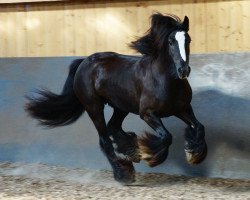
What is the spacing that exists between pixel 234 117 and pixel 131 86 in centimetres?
137

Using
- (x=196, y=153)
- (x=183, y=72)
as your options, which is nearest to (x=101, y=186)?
(x=196, y=153)

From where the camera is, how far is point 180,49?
18.6ft

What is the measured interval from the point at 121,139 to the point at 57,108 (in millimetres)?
922

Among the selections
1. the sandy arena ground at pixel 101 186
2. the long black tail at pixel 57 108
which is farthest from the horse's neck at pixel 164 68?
the long black tail at pixel 57 108

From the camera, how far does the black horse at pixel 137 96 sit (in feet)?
19.3

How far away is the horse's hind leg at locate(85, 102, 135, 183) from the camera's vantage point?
6.68 metres

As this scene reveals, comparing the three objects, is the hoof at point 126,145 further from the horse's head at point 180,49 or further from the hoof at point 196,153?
the horse's head at point 180,49

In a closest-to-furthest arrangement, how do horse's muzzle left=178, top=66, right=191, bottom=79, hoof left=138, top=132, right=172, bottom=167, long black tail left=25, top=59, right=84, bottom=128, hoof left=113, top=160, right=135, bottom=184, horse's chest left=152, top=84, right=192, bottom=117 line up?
horse's muzzle left=178, top=66, right=191, bottom=79 → hoof left=138, top=132, right=172, bottom=167 → horse's chest left=152, top=84, right=192, bottom=117 → hoof left=113, top=160, right=135, bottom=184 → long black tail left=25, top=59, right=84, bottom=128

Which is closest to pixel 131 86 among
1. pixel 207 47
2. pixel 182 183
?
pixel 182 183

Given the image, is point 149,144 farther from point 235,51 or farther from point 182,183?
point 235,51

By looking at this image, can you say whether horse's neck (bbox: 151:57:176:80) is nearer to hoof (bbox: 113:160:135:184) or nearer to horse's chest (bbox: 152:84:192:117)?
horse's chest (bbox: 152:84:192:117)

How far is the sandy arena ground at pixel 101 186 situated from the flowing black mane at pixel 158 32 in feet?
4.87

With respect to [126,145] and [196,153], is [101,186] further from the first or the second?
[196,153]

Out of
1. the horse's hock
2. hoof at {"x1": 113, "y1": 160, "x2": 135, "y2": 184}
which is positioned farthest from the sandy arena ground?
the horse's hock
